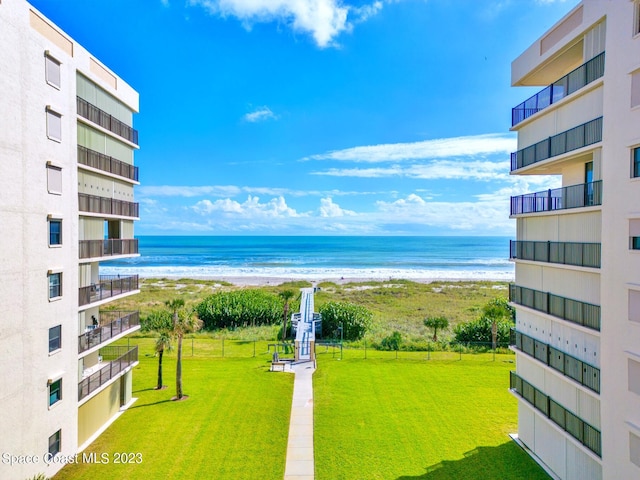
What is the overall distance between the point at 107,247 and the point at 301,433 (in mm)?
11697

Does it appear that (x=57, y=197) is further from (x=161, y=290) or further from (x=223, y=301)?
(x=161, y=290)

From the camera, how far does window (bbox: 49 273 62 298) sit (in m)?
14.5

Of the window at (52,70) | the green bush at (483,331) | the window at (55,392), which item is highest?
the window at (52,70)

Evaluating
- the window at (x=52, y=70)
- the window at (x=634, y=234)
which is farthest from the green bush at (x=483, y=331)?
the window at (x=52, y=70)

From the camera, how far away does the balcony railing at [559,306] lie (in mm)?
12742

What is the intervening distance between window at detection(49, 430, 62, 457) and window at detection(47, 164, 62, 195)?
8.53 metres

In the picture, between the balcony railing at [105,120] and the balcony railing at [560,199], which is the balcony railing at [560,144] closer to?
the balcony railing at [560,199]

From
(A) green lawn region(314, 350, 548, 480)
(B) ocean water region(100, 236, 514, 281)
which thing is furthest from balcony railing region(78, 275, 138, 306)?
(B) ocean water region(100, 236, 514, 281)

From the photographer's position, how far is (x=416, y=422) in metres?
18.9

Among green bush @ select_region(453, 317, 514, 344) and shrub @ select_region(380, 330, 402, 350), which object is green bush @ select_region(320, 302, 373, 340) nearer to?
shrub @ select_region(380, 330, 402, 350)

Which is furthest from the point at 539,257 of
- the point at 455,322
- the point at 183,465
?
the point at 455,322

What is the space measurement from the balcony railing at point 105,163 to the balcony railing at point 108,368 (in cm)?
860

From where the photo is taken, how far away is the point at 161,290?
67.8 m

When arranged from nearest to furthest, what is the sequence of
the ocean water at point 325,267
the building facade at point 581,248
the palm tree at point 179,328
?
the building facade at point 581,248 < the palm tree at point 179,328 < the ocean water at point 325,267
